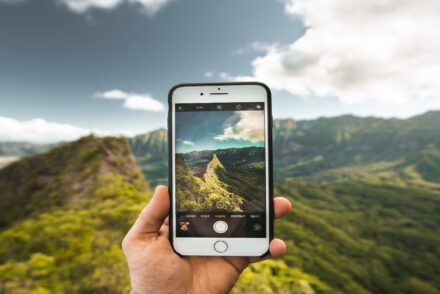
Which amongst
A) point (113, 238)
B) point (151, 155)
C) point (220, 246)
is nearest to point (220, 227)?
point (220, 246)

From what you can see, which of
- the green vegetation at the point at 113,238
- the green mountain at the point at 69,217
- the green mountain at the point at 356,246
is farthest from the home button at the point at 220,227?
the green mountain at the point at 69,217

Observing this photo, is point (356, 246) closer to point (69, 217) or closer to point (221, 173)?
point (69, 217)

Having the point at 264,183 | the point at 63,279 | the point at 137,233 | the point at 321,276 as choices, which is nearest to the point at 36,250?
the point at 63,279

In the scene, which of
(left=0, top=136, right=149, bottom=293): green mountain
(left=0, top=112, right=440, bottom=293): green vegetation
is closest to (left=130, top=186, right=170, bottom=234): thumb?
(left=0, top=112, right=440, bottom=293): green vegetation

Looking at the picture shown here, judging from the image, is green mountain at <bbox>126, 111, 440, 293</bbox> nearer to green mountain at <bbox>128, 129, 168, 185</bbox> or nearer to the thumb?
the thumb

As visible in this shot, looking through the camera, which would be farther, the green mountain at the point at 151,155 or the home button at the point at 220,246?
the green mountain at the point at 151,155

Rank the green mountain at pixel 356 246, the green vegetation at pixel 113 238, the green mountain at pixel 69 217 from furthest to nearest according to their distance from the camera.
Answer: the green mountain at pixel 356 246, the green mountain at pixel 69 217, the green vegetation at pixel 113 238

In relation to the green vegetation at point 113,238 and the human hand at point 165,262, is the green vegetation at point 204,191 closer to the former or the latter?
the green vegetation at point 113,238
